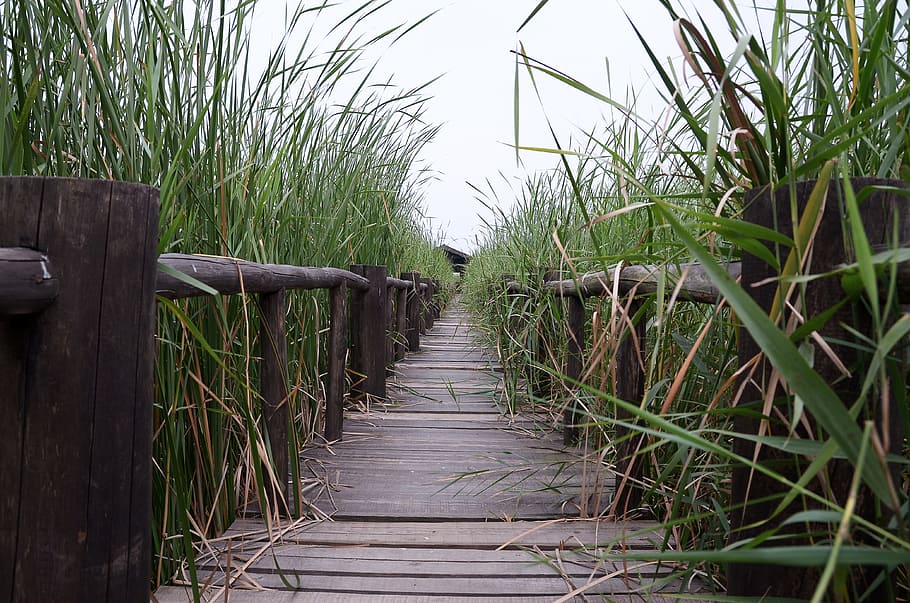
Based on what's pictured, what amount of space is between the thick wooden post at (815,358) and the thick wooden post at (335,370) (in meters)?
2.05

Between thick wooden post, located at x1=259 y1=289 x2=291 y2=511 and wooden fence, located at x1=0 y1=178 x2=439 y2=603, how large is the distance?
38.2 inches

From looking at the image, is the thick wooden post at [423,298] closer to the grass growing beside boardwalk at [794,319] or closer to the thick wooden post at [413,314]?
the thick wooden post at [413,314]

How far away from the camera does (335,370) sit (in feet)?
9.41

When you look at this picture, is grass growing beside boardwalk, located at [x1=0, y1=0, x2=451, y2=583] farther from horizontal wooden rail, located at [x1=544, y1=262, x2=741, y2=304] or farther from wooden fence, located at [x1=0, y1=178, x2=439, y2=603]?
horizontal wooden rail, located at [x1=544, y1=262, x2=741, y2=304]

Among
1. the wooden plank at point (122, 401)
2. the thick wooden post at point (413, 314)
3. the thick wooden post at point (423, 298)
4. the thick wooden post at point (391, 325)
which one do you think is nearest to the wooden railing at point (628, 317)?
the wooden plank at point (122, 401)

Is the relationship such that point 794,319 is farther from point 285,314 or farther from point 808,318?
point 285,314

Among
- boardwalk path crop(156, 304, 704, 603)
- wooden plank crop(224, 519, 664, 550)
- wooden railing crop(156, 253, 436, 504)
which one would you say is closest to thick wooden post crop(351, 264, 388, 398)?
wooden railing crop(156, 253, 436, 504)

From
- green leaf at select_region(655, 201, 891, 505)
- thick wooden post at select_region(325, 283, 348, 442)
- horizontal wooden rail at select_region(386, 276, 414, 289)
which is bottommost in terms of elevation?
thick wooden post at select_region(325, 283, 348, 442)

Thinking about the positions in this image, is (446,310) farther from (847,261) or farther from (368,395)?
(847,261)

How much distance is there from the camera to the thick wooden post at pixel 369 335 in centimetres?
377

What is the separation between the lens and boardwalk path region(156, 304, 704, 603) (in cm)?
154

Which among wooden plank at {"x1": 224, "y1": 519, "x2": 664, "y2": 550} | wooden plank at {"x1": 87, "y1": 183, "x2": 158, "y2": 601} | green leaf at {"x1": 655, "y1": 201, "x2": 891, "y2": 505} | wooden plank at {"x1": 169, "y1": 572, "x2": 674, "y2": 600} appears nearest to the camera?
green leaf at {"x1": 655, "y1": 201, "x2": 891, "y2": 505}

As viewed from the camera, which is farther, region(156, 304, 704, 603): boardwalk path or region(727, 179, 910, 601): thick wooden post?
region(156, 304, 704, 603): boardwalk path

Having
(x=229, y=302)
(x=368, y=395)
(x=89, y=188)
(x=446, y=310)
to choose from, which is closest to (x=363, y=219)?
(x=368, y=395)
